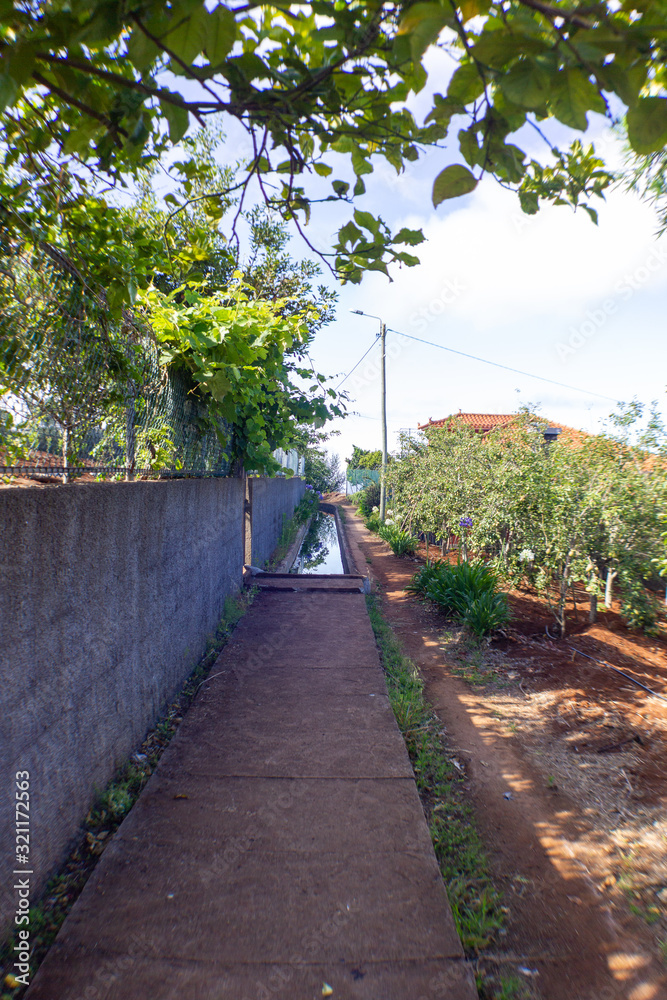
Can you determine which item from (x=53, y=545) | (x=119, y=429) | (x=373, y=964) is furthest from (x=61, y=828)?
(x=119, y=429)

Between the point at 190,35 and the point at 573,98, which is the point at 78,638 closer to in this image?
the point at 190,35

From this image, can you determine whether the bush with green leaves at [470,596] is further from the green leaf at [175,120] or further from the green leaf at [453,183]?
the green leaf at [175,120]

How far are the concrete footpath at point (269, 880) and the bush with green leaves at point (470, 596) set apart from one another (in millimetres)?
2677

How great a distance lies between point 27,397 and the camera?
84.4 inches

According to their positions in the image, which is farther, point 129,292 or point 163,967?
point 129,292

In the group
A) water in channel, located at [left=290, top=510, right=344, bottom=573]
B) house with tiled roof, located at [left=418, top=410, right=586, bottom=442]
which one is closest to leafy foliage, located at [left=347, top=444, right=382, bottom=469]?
house with tiled roof, located at [left=418, top=410, right=586, bottom=442]

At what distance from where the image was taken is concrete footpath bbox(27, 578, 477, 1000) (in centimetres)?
172

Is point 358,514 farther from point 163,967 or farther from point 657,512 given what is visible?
point 163,967

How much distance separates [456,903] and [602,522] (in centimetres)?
486

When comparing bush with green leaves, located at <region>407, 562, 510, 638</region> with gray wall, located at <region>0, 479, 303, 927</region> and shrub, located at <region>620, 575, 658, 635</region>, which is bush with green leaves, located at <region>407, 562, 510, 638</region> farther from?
gray wall, located at <region>0, 479, 303, 927</region>

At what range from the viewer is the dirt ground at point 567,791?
6.75 ft

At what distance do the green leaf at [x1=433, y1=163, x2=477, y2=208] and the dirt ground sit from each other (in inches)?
104

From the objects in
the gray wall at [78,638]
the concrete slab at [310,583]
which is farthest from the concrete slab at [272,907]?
the concrete slab at [310,583]

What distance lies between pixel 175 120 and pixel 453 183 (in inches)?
33.0
